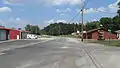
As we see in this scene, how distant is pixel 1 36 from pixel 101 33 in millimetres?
37698

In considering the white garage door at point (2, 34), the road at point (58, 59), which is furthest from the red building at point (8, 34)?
the road at point (58, 59)

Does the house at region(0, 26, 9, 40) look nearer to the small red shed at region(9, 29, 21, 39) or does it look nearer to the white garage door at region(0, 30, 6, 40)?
the white garage door at region(0, 30, 6, 40)

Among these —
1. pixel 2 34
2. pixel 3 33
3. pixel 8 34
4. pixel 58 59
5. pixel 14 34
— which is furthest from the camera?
pixel 14 34

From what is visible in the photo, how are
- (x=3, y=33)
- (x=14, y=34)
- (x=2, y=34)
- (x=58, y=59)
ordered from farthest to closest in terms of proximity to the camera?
(x=14, y=34)
(x=3, y=33)
(x=2, y=34)
(x=58, y=59)

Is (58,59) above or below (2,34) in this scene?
below

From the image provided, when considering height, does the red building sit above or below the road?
above

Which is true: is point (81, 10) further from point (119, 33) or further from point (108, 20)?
point (108, 20)

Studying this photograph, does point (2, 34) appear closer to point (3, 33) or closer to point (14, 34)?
point (3, 33)

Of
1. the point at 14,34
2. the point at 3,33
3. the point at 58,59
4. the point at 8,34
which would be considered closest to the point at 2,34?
the point at 3,33

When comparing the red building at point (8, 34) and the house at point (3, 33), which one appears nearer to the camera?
the house at point (3, 33)

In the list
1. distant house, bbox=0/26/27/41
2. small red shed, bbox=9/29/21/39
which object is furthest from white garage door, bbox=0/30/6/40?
small red shed, bbox=9/29/21/39

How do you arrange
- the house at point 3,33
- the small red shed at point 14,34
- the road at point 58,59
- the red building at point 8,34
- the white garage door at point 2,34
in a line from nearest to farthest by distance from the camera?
the road at point 58,59 < the white garage door at point 2,34 < the house at point 3,33 < the red building at point 8,34 < the small red shed at point 14,34

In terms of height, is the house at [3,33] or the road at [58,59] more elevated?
the house at [3,33]

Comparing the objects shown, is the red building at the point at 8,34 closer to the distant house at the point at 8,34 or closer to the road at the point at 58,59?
the distant house at the point at 8,34
